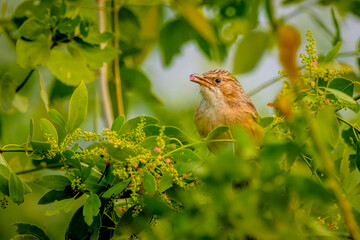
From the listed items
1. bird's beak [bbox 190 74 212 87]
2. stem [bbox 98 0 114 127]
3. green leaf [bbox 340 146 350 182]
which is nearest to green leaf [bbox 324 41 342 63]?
green leaf [bbox 340 146 350 182]

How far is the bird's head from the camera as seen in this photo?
17.8ft

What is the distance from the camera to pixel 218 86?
18.4ft

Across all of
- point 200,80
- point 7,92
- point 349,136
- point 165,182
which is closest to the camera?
point 165,182

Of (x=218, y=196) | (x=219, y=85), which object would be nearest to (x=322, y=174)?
(x=218, y=196)

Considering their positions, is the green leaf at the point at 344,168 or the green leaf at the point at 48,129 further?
the green leaf at the point at 344,168

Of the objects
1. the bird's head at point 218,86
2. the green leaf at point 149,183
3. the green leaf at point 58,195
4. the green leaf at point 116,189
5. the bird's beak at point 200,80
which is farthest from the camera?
the bird's beak at point 200,80

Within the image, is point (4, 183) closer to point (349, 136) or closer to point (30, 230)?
point (30, 230)

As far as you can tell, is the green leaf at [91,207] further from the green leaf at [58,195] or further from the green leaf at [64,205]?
the green leaf at [58,195]

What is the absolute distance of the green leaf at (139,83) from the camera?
478 centimetres

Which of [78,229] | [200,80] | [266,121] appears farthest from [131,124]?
[200,80]

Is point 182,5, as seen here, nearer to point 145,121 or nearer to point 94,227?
point 145,121

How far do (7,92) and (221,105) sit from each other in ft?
7.26

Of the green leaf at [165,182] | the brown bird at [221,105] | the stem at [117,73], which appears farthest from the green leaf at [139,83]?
the green leaf at [165,182]

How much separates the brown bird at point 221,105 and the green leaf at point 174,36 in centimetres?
50
